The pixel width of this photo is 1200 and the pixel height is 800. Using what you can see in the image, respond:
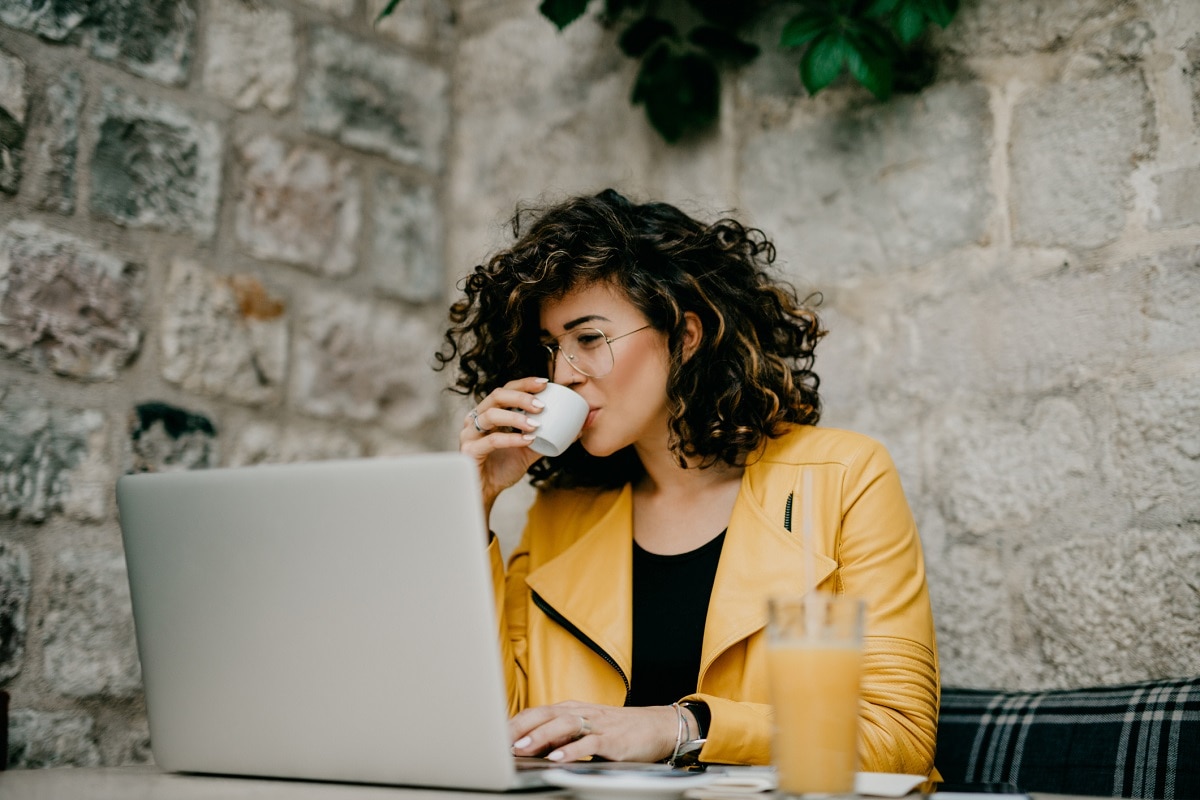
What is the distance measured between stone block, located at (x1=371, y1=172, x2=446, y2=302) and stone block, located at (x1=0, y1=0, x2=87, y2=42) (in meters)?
0.69

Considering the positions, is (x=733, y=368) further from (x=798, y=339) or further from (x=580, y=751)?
(x=580, y=751)

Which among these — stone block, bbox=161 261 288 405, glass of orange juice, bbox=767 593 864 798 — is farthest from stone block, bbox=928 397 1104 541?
stone block, bbox=161 261 288 405

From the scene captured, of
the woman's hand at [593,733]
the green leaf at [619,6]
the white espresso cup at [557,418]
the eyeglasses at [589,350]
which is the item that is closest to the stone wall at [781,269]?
the green leaf at [619,6]

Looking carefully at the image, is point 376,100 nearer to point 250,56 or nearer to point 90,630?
point 250,56

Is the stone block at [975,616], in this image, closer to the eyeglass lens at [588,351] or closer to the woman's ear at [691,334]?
the woman's ear at [691,334]

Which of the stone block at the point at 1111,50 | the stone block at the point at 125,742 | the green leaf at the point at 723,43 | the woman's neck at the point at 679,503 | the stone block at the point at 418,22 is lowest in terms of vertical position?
the stone block at the point at 125,742

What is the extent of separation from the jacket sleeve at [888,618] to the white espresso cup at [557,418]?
394 millimetres

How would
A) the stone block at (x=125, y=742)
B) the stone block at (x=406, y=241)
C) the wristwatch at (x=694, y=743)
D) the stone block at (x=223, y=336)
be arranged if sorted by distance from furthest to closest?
1. the stone block at (x=406, y=241)
2. the stone block at (x=223, y=336)
3. the stone block at (x=125, y=742)
4. the wristwatch at (x=694, y=743)

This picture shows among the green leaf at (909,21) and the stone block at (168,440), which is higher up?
the green leaf at (909,21)

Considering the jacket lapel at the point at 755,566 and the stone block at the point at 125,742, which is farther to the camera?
the stone block at the point at 125,742

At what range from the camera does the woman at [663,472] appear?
1521mm

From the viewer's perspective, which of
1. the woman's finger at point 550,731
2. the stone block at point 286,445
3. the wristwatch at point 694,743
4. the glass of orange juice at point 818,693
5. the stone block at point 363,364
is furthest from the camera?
the stone block at point 363,364

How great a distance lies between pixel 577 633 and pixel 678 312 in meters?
0.52

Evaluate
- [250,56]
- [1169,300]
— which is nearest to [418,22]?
[250,56]
